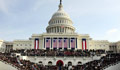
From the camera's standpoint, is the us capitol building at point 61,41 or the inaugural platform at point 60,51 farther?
the us capitol building at point 61,41

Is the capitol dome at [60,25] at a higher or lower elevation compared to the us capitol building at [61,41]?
higher

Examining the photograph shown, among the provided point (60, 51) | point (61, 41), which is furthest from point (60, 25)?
point (60, 51)

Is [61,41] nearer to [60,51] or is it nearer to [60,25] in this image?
[60,25]

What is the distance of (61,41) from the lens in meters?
101

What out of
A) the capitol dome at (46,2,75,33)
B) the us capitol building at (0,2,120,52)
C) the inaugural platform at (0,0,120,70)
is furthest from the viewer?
the capitol dome at (46,2,75,33)

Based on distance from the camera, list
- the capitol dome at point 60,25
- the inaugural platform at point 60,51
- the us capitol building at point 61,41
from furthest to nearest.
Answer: the capitol dome at point 60,25, the us capitol building at point 61,41, the inaugural platform at point 60,51

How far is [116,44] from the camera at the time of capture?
4587 inches

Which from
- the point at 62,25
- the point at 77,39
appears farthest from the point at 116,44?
the point at 62,25

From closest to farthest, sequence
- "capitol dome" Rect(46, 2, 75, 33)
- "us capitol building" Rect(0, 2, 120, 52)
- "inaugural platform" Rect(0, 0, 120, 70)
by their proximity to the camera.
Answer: "inaugural platform" Rect(0, 0, 120, 70)
"us capitol building" Rect(0, 2, 120, 52)
"capitol dome" Rect(46, 2, 75, 33)

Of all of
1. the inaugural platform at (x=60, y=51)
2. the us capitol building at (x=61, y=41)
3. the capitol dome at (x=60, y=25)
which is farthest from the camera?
the capitol dome at (x=60, y=25)

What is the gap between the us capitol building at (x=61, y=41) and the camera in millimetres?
100600

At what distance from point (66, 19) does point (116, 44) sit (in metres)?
39.0

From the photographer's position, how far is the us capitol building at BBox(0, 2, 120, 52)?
330 ft

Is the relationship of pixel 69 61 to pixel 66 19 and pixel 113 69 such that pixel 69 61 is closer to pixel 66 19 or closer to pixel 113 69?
pixel 113 69
